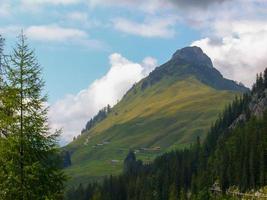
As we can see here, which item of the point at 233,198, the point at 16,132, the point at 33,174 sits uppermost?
the point at 16,132

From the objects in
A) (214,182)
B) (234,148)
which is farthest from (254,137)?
(214,182)

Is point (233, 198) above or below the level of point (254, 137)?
below

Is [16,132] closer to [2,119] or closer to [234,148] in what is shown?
[2,119]

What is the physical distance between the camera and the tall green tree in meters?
31.0

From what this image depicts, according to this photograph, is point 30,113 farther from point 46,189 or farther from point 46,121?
point 46,189

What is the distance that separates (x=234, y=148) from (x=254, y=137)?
484 inches

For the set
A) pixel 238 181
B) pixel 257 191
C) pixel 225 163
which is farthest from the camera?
pixel 225 163

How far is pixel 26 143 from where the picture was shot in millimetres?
31641

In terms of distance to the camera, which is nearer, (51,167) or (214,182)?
(51,167)

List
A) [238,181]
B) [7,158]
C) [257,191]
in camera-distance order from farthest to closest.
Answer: [238,181], [257,191], [7,158]

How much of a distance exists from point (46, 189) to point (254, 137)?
14385 cm

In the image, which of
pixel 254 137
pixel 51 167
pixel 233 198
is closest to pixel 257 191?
pixel 233 198

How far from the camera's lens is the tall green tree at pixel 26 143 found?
31.0 m

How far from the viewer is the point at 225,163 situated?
175750 mm
